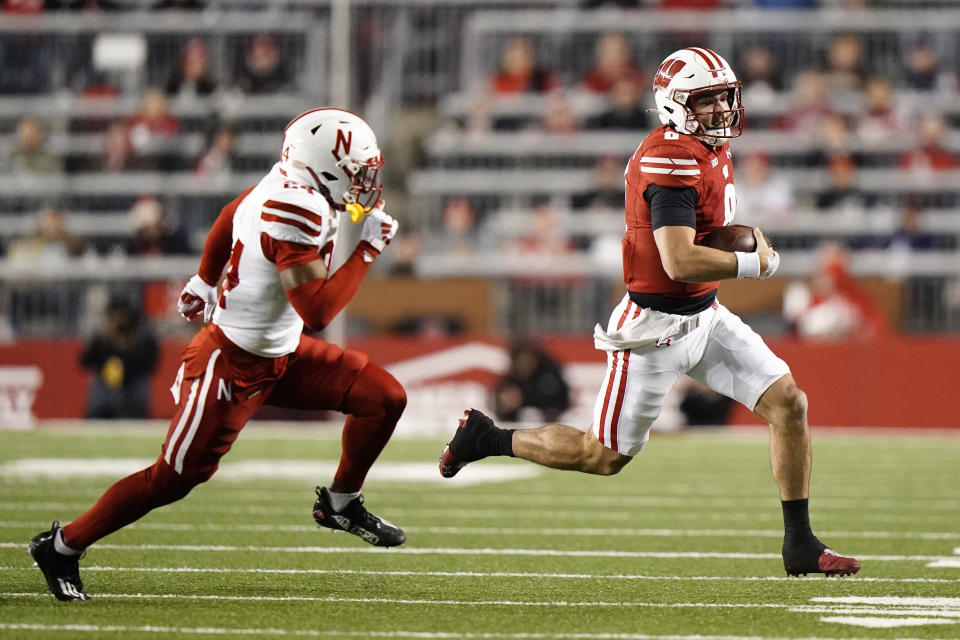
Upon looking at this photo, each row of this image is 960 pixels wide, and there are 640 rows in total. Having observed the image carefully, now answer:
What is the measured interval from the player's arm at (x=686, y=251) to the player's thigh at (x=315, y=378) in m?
1.14

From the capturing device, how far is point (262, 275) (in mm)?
5238

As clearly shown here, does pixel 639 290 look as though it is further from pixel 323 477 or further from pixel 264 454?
pixel 264 454

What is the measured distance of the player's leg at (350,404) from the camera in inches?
216

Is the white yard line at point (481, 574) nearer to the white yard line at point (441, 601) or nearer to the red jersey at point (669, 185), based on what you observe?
the white yard line at point (441, 601)

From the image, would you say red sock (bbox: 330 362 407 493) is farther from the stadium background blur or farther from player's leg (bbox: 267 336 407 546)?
the stadium background blur

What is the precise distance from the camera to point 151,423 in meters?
13.8

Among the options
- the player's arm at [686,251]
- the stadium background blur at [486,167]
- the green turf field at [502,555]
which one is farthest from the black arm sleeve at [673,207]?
the stadium background blur at [486,167]

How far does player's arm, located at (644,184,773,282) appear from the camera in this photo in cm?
528

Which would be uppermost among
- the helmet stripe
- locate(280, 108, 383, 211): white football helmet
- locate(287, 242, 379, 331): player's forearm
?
the helmet stripe

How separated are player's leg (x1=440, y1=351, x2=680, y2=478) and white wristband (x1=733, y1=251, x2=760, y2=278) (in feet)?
1.37

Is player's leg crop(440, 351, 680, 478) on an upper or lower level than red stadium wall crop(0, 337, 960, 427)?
upper

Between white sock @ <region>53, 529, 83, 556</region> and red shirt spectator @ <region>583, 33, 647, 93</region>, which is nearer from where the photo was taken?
white sock @ <region>53, 529, 83, 556</region>

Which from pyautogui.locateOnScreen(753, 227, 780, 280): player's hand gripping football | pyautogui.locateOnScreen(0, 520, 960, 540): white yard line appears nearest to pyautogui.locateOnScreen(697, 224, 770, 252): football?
pyautogui.locateOnScreen(753, 227, 780, 280): player's hand gripping football

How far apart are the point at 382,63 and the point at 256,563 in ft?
39.3
